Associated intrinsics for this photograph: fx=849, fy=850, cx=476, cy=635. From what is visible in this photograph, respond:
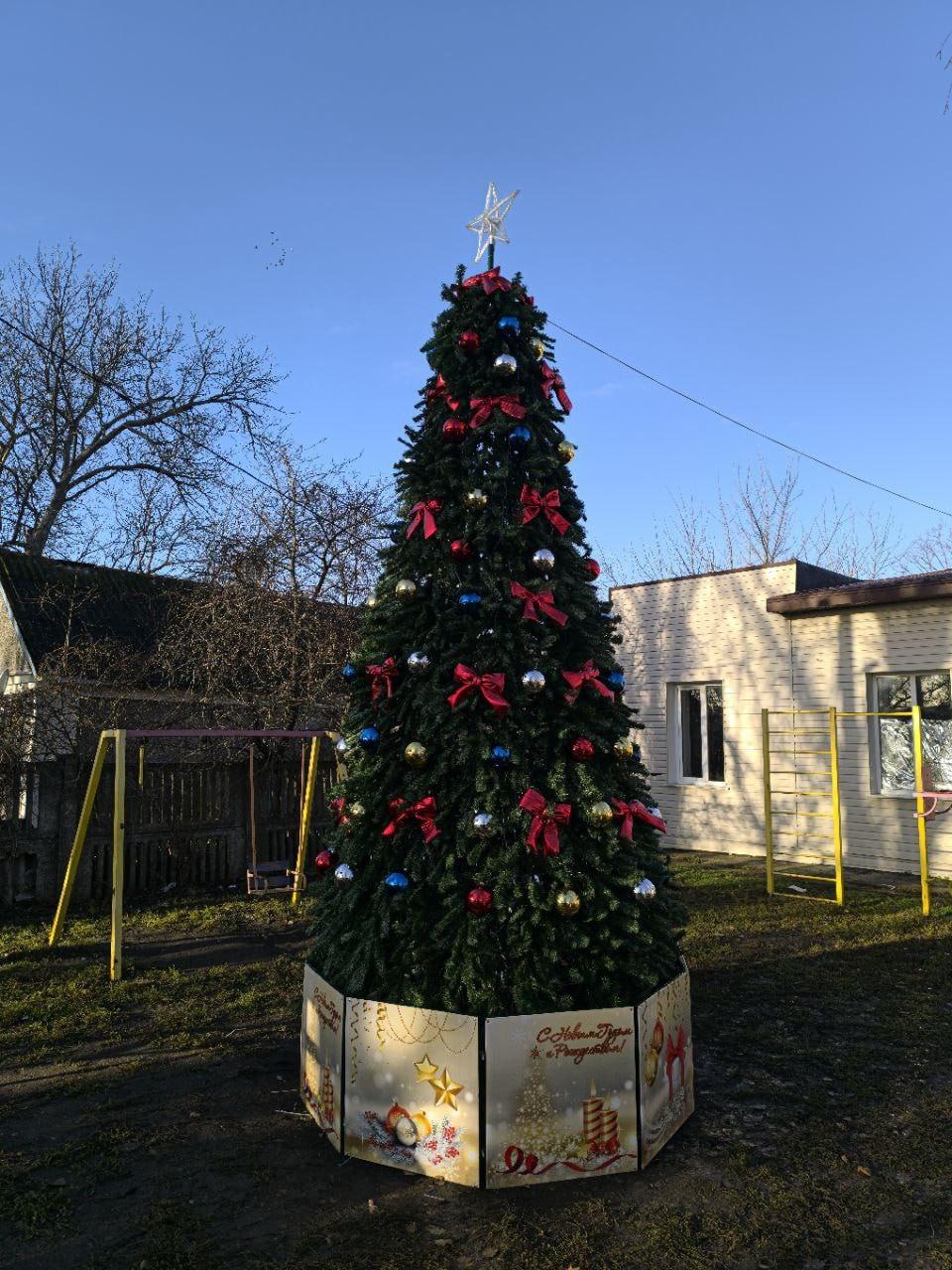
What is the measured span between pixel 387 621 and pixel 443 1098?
228 centimetres

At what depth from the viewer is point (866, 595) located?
12.2 meters

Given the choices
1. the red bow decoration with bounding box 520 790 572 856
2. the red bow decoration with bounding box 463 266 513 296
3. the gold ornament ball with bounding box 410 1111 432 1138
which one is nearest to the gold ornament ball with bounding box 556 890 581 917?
the red bow decoration with bounding box 520 790 572 856

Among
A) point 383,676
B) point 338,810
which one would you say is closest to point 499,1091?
point 338,810

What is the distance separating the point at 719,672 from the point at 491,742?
11.3 meters

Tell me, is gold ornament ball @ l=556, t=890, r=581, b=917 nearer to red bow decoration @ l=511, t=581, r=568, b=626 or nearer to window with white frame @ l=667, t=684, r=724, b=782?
red bow decoration @ l=511, t=581, r=568, b=626

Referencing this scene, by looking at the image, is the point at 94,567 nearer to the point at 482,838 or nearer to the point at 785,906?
the point at 785,906

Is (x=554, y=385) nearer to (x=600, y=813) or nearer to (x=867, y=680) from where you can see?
(x=600, y=813)

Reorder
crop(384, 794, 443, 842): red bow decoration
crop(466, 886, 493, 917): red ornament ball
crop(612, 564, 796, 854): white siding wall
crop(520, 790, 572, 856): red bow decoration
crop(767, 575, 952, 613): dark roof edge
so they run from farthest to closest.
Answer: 1. crop(612, 564, 796, 854): white siding wall
2. crop(767, 575, 952, 613): dark roof edge
3. crop(384, 794, 443, 842): red bow decoration
4. crop(520, 790, 572, 856): red bow decoration
5. crop(466, 886, 493, 917): red ornament ball

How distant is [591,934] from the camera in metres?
3.95

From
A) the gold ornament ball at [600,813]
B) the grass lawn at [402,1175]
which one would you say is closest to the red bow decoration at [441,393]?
the gold ornament ball at [600,813]

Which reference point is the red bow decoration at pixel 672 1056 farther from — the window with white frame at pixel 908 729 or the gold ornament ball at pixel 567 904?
the window with white frame at pixel 908 729

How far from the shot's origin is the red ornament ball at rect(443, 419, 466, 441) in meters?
4.46

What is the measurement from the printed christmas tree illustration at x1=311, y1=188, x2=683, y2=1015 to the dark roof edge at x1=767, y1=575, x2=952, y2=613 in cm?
876

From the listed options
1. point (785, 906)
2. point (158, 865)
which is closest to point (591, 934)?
point (785, 906)
